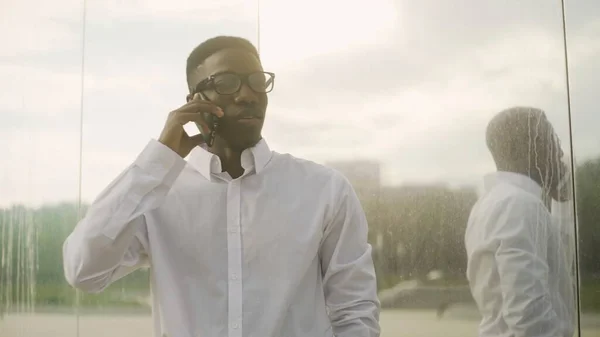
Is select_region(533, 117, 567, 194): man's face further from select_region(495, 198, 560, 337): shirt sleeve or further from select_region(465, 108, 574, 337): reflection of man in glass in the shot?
select_region(495, 198, 560, 337): shirt sleeve

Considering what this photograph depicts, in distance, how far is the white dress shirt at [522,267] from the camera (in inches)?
87.3

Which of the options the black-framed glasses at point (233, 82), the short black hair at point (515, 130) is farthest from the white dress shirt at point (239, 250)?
the short black hair at point (515, 130)

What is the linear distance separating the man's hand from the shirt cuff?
0.08 feet

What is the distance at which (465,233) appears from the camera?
7.68ft

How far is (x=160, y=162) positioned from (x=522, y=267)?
4.26 ft

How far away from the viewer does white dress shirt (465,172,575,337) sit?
222 cm

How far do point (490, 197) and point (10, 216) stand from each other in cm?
198

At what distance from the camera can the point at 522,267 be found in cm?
224

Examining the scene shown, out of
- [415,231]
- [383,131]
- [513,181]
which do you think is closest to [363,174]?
[383,131]

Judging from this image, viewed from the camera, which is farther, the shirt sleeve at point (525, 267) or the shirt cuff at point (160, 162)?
the shirt sleeve at point (525, 267)

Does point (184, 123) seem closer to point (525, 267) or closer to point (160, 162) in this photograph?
point (160, 162)

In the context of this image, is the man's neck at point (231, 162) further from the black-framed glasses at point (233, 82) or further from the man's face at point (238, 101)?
the black-framed glasses at point (233, 82)

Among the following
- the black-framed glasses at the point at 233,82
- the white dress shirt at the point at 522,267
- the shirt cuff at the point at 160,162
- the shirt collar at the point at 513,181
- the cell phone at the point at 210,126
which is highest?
the black-framed glasses at the point at 233,82

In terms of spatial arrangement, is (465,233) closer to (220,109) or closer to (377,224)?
(377,224)
